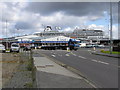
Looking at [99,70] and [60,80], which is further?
[99,70]

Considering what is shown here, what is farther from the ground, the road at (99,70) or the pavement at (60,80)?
the pavement at (60,80)

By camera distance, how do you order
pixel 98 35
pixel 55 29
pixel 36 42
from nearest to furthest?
pixel 36 42 < pixel 55 29 < pixel 98 35

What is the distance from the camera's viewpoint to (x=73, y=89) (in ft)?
24.6

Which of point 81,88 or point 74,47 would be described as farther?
point 74,47

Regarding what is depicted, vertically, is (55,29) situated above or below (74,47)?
above

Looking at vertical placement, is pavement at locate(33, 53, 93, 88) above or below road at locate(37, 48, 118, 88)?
above

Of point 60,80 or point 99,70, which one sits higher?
point 60,80

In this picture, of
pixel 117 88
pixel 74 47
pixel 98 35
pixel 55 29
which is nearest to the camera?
pixel 117 88

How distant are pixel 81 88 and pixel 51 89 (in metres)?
1.14

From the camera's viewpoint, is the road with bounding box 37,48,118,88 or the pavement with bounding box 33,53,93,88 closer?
the pavement with bounding box 33,53,93,88

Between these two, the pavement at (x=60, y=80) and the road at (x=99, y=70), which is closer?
the pavement at (x=60, y=80)

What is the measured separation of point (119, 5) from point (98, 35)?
433ft

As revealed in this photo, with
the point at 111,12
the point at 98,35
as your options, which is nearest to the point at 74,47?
the point at 111,12

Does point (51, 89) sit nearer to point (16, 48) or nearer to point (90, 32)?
point (16, 48)
